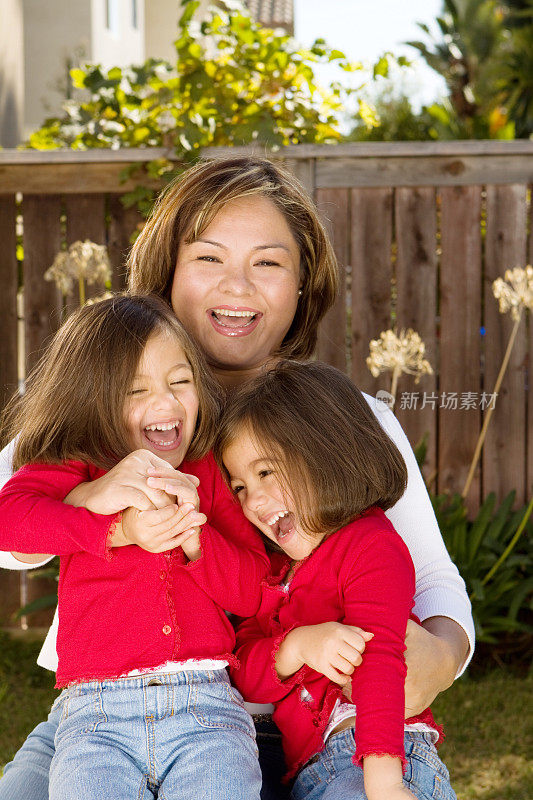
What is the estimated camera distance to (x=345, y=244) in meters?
4.79

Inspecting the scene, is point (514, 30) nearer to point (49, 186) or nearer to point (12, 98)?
point (12, 98)

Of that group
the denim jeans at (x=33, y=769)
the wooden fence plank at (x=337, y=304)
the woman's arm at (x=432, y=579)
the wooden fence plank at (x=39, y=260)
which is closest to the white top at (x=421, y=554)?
the woman's arm at (x=432, y=579)

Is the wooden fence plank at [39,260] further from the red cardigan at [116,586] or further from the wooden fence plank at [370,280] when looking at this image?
the red cardigan at [116,586]

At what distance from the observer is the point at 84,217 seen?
15.8 feet

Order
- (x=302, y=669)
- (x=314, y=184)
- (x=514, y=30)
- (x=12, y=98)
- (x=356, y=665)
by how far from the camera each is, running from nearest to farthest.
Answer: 1. (x=356, y=665)
2. (x=302, y=669)
3. (x=314, y=184)
4. (x=12, y=98)
5. (x=514, y=30)

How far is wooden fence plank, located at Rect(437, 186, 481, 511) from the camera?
474 cm

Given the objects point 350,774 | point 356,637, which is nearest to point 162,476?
point 356,637

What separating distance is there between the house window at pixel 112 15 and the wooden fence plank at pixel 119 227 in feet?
29.0

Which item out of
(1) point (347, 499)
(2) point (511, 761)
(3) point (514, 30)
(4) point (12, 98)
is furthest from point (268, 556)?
(3) point (514, 30)

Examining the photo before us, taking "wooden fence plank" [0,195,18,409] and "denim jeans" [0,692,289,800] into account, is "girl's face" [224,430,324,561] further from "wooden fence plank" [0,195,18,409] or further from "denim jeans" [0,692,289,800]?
"wooden fence plank" [0,195,18,409]

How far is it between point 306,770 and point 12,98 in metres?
8.60

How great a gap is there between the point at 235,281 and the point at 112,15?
12.0m

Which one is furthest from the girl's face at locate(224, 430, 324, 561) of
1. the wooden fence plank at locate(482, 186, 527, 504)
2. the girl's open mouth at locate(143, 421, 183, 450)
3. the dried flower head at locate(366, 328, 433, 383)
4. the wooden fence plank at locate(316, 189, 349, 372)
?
the wooden fence plank at locate(482, 186, 527, 504)

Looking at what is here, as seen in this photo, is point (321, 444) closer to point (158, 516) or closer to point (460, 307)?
point (158, 516)
